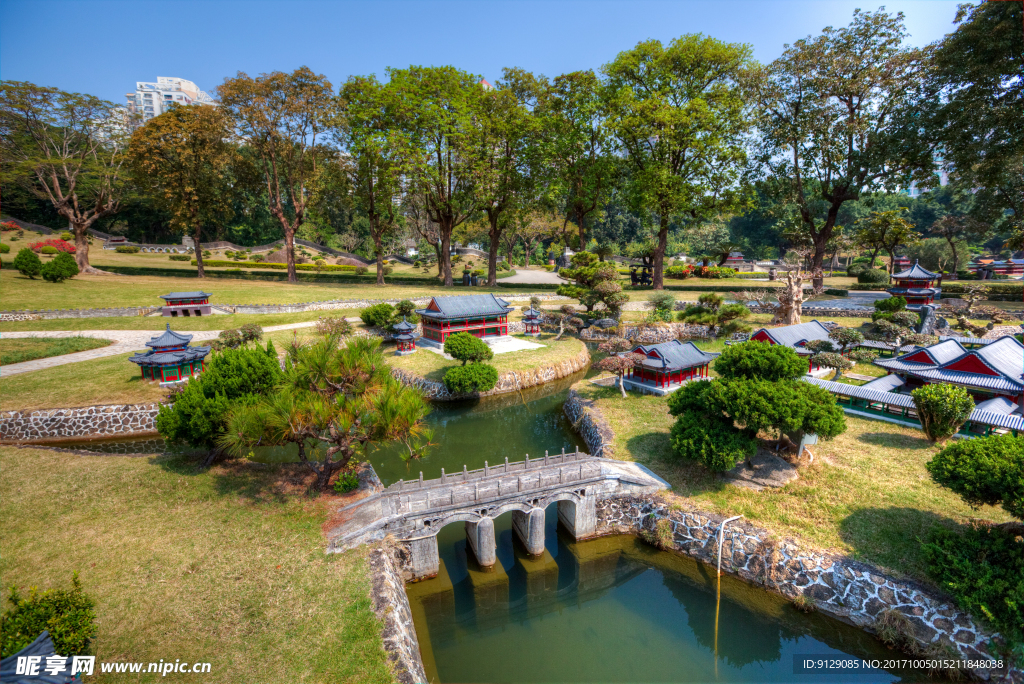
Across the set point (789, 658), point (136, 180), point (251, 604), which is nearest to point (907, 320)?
point (789, 658)

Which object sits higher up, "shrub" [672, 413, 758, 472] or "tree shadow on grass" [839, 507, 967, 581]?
"shrub" [672, 413, 758, 472]

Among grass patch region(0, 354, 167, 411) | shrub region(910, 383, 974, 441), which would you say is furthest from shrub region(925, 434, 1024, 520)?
grass patch region(0, 354, 167, 411)

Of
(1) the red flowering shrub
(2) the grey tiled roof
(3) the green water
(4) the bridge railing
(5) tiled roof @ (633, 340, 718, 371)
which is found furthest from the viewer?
(1) the red flowering shrub

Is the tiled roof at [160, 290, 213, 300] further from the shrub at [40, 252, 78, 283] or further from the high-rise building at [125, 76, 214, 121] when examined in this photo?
the high-rise building at [125, 76, 214, 121]

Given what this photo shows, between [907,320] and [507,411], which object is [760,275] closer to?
[907,320]

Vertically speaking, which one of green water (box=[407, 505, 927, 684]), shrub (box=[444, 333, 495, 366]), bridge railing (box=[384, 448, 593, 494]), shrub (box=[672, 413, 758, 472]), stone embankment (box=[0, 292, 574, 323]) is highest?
stone embankment (box=[0, 292, 574, 323])

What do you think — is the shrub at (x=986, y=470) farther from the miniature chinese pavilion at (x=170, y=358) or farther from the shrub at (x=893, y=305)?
the miniature chinese pavilion at (x=170, y=358)

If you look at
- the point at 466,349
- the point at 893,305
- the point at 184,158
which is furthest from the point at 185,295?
the point at 893,305
